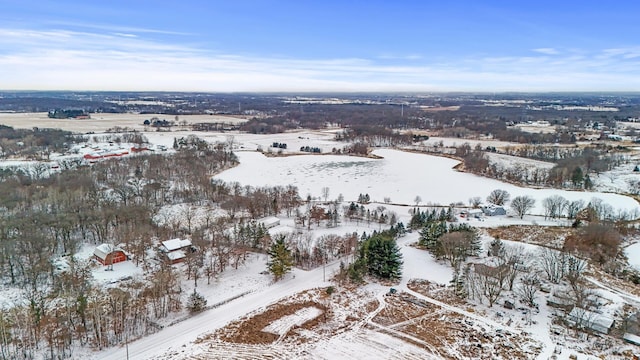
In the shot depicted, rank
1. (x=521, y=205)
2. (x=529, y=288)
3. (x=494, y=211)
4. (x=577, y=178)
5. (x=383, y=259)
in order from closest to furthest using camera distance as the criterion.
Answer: (x=529, y=288), (x=383, y=259), (x=521, y=205), (x=494, y=211), (x=577, y=178)

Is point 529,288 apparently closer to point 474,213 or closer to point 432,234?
point 432,234

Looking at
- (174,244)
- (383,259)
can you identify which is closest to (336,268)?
(383,259)

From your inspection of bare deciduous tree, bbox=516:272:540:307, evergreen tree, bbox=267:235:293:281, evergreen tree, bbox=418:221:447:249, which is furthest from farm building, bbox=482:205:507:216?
evergreen tree, bbox=267:235:293:281

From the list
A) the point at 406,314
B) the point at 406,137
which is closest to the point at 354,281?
the point at 406,314

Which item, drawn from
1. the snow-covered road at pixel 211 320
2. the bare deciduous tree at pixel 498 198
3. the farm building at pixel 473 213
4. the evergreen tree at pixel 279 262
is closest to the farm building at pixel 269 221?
the snow-covered road at pixel 211 320

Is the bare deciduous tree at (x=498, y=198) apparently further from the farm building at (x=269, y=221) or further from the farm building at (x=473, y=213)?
the farm building at (x=269, y=221)

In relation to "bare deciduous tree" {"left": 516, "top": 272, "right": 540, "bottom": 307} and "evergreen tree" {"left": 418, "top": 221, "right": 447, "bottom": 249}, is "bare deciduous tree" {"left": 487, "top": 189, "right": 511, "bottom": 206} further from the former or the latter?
"bare deciduous tree" {"left": 516, "top": 272, "right": 540, "bottom": 307}

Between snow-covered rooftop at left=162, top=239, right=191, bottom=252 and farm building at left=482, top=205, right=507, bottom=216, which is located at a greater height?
snow-covered rooftop at left=162, top=239, right=191, bottom=252
